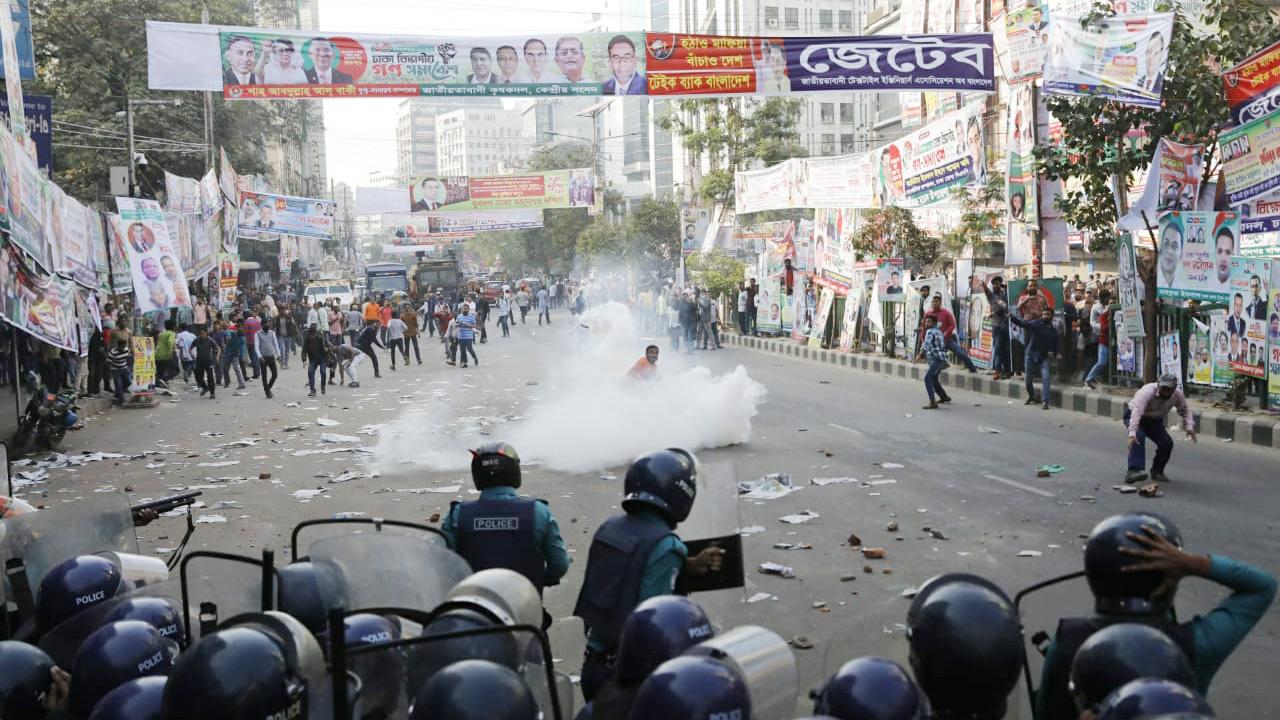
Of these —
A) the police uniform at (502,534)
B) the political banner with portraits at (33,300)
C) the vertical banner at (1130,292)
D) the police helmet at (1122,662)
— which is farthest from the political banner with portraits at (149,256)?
the police helmet at (1122,662)

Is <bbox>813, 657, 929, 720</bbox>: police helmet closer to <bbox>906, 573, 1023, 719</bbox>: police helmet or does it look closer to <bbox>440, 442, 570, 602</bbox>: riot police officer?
<bbox>906, 573, 1023, 719</bbox>: police helmet

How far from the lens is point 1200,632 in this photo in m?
3.15

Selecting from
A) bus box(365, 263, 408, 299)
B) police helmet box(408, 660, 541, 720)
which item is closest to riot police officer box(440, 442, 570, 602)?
police helmet box(408, 660, 541, 720)

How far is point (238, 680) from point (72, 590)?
163 centimetres

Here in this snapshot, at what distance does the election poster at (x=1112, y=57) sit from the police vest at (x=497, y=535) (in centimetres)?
Result: 1257

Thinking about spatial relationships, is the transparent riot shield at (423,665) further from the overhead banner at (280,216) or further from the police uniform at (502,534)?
the overhead banner at (280,216)

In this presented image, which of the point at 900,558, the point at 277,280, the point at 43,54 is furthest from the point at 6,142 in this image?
the point at 277,280

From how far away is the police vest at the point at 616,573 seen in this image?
3.69 m

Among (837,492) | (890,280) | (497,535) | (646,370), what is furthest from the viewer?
(890,280)

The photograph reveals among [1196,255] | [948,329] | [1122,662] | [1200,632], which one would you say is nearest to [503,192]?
[948,329]

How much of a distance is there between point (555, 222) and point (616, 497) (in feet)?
219

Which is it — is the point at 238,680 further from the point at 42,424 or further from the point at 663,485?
the point at 42,424

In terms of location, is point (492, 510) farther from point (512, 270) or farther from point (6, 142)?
point (512, 270)

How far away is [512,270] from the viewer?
98312mm
